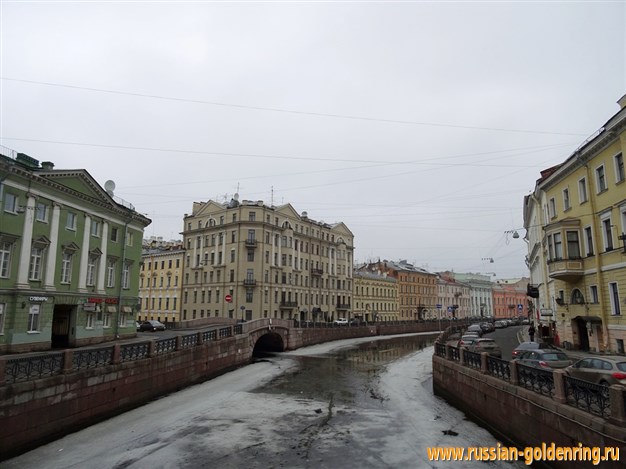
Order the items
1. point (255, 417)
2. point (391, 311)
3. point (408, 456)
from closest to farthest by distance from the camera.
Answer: point (408, 456) < point (255, 417) < point (391, 311)

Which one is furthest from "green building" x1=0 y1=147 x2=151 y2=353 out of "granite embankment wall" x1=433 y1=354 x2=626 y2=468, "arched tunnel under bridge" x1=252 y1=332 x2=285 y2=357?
"granite embankment wall" x1=433 y1=354 x2=626 y2=468

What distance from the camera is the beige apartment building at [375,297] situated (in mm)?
88375

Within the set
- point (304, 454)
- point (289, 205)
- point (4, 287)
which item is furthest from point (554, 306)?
point (289, 205)

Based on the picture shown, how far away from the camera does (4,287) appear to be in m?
24.3

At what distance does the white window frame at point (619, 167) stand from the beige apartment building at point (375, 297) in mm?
65752

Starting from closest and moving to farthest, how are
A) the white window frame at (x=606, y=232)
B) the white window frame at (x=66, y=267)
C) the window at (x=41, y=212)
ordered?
the white window frame at (x=606, y=232) → the window at (x=41, y=212) → the white window frame at (x=66, y=267)

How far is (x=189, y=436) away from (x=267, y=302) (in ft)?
162

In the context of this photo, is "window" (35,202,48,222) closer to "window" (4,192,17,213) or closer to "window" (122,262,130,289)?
"window" (4,192,17,213)

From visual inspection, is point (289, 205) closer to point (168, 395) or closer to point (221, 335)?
point (221, 335)

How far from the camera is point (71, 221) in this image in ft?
98.1

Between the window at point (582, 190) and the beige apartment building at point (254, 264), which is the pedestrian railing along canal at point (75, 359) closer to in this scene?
the window at point (582, 190)

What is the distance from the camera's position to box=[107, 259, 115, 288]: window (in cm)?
3456

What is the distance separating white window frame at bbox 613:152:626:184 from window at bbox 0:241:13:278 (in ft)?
114

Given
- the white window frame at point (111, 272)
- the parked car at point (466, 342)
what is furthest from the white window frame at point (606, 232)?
the white window frame at point (111, 272)
